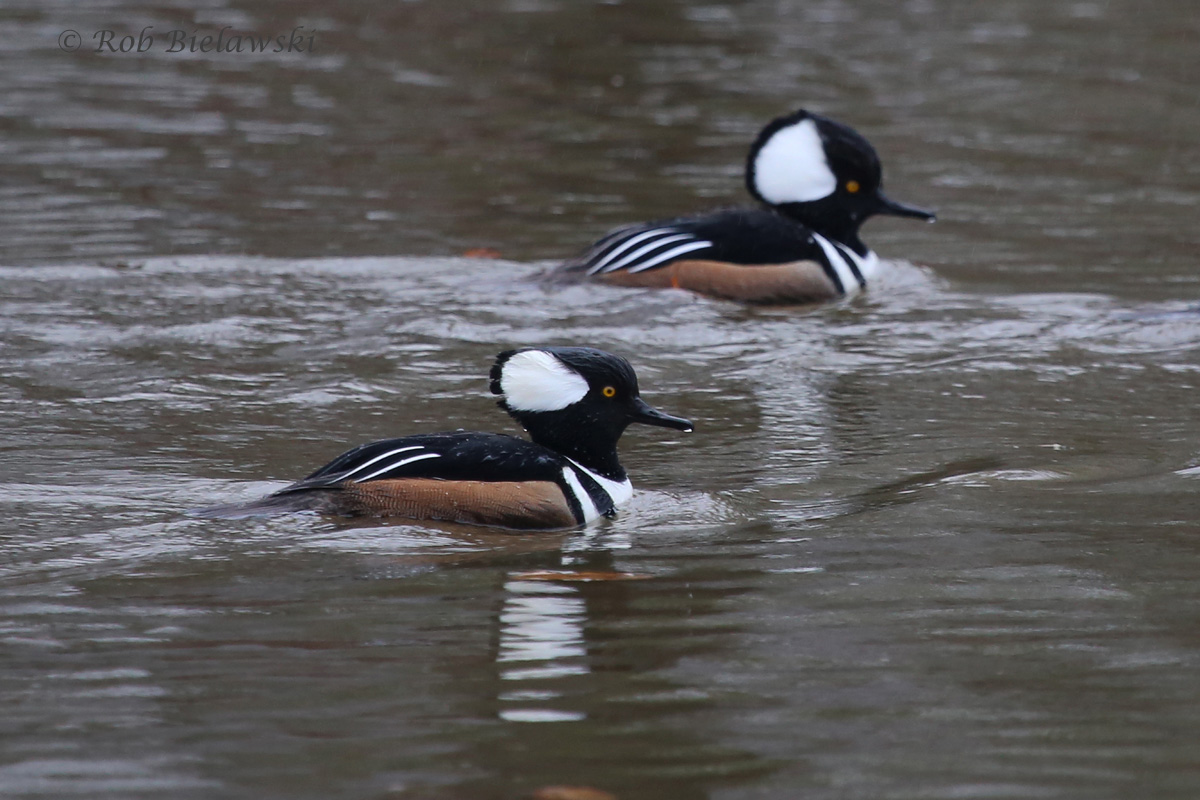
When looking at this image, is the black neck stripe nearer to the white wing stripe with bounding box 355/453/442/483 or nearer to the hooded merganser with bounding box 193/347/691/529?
the hooded merganser with bounding box 193/347/691/529

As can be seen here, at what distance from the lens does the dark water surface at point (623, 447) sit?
4.16m

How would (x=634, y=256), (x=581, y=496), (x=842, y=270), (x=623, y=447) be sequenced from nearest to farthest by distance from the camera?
1. (x=581, y=496)
2. (x=623, y=447)
3. (x=634, y=256)
4. (x=842, y=270)

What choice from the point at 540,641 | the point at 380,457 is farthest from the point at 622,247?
the point at 540,641

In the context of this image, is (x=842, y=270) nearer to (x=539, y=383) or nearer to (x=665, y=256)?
(x=665, y=256)

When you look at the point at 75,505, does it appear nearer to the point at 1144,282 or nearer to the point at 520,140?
the point at 1144,282

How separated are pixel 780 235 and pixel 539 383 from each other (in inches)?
175

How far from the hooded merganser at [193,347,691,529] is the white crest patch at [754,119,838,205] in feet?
15.0

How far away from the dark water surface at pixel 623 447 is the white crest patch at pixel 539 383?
53 centimetres

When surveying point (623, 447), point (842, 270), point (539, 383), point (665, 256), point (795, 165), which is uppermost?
point (795, 165)

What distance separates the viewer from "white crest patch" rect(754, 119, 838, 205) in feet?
35.1

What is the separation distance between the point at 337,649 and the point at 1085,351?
5551mm

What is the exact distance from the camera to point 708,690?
4.45 meters

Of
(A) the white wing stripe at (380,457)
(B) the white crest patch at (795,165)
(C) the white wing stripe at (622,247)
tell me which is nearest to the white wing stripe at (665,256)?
(C) the white wing stripe at (622,247)

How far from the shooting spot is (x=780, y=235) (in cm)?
1045
